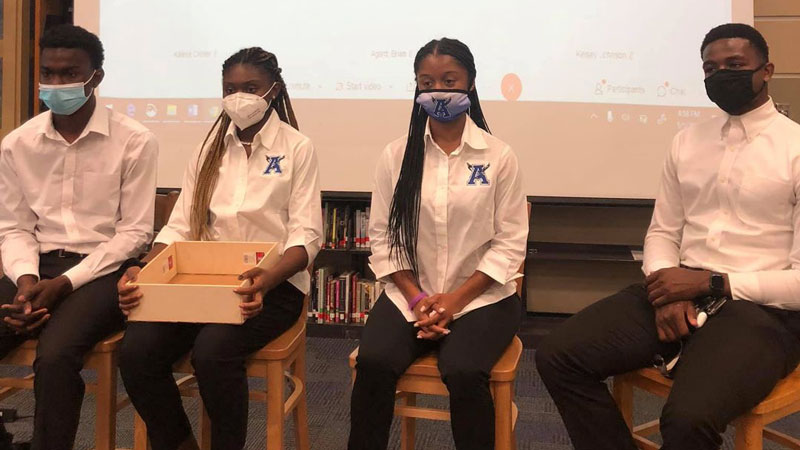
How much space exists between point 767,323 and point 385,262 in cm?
95

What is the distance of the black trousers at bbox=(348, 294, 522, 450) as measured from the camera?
152 centimetres

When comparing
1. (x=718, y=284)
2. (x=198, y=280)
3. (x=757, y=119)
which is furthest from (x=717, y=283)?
(x=198, y=280)

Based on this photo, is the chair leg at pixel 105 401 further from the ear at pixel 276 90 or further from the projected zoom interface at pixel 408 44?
the projected zoom interface at pixel 408 44

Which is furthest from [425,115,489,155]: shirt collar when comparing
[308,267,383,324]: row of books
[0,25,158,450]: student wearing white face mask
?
[308,267,383,324]: row of books

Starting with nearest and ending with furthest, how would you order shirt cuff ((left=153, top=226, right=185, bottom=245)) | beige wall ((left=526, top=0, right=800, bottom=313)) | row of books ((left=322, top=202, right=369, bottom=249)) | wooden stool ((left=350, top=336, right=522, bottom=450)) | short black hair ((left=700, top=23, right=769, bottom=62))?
wooden stool ((left=350, top=336, right=522, bottom=450)), short black hair ((left=700, top=23, right=769, bottom=62)), shirt cuff ((left=153, top=226, right=185, bottom=245)), row of books ((left=322, top=202, right=369, bottom=249)), beige wall ((left=526, top=0, right=800, bottom=313))

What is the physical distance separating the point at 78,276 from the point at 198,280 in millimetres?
365

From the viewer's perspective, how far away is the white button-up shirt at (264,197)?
6.22 ft

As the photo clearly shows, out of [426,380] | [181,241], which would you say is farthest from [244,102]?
[426,380]

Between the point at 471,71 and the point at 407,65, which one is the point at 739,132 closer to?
the point at 471,71

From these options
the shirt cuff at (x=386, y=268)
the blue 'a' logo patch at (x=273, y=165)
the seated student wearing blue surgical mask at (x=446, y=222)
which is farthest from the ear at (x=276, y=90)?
the shirt cuff at (x=386, y=268)

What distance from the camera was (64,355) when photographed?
165 centimetres

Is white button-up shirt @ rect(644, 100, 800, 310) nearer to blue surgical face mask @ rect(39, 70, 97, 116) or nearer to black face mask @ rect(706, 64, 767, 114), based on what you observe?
black face mask @ rect(706, 64, 767, 114)

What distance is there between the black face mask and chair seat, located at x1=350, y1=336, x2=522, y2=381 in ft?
2.79

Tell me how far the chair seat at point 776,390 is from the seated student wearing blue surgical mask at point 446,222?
1.16ft
